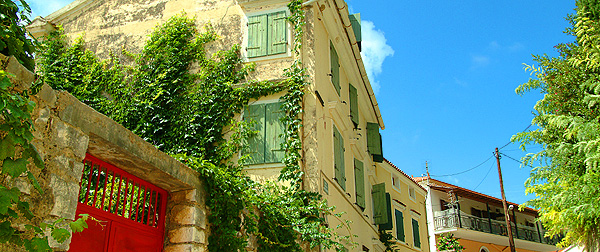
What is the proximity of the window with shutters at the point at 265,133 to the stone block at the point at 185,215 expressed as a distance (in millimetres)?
4114

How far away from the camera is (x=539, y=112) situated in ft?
41.3

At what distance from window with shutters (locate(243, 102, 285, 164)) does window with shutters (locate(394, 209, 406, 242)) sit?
37.1ft

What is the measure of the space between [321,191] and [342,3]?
529cm

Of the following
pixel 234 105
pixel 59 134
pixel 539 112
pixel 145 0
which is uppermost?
pixel 145 0

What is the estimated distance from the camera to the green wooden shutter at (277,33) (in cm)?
1066

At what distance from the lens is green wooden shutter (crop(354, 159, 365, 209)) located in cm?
1326

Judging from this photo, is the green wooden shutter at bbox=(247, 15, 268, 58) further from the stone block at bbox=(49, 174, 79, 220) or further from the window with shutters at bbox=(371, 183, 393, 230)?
the stone block at bbox=(49, 174, 79, 220)

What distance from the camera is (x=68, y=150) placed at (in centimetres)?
379

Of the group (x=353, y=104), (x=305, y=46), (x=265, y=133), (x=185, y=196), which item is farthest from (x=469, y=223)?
(x=185, y=196)

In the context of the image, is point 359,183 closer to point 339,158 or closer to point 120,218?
point 339,158

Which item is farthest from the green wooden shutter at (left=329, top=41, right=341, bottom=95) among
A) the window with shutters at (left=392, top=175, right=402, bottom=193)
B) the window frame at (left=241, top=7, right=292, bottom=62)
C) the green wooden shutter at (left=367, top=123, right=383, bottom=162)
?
the window with shutters at (left=392, top=175, right=402, bottom=193)

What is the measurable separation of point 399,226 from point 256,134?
11870 millimetres

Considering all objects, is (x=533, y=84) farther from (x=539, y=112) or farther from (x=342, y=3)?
(x=342, y=3)

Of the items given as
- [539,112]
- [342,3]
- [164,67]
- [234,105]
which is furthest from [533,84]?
[164,67]
